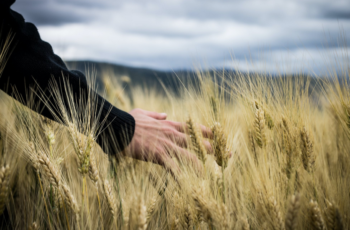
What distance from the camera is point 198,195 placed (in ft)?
2.23

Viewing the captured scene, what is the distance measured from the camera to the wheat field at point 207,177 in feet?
2.35

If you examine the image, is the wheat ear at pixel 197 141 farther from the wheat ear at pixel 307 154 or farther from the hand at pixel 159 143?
the wheat ear at pixel 307 154

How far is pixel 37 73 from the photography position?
3.52ft

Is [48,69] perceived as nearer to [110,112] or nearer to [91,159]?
[110,112]

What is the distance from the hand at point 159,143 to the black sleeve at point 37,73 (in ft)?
0.18

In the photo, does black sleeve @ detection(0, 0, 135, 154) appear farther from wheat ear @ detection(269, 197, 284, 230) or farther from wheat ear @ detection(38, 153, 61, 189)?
wheat ear @ detection(269, 197, 284, 230)

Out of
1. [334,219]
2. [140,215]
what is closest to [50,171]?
[140,215]

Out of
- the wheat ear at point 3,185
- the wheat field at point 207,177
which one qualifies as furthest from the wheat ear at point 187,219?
the wheat ear at point 3,185

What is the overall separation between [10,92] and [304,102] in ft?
5.07

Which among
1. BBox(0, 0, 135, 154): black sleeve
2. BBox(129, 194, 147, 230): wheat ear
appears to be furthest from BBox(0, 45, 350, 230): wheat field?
BBox(0, 0, 135, 154): black sleeve

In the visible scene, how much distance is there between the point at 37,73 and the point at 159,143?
71 centimetres

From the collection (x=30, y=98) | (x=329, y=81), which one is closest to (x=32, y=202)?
(x=30, y=98)

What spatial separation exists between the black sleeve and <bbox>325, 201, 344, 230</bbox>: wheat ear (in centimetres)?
83

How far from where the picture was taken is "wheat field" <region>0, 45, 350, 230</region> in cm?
72
